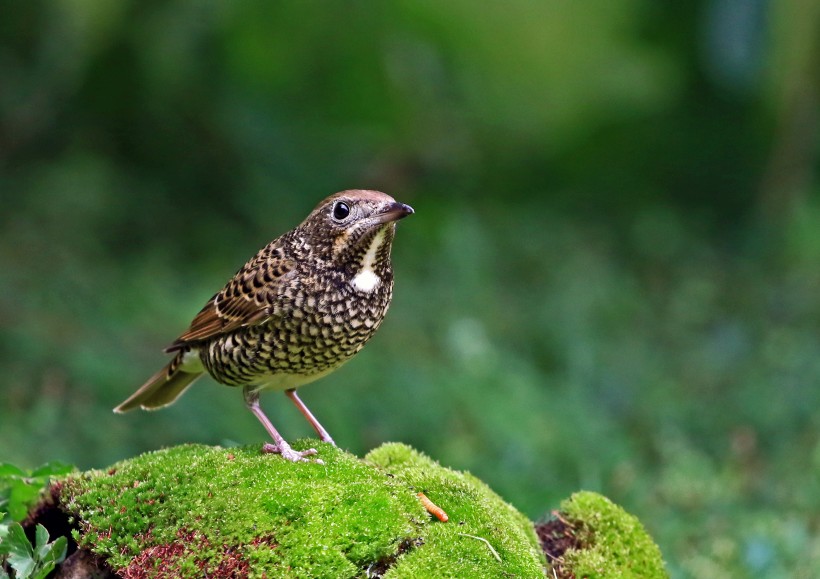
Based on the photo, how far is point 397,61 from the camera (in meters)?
9.29

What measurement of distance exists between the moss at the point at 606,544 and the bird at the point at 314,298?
3.37 feet

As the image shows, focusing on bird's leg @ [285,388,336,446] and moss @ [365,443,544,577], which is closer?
moss @ [365,443,544,577]

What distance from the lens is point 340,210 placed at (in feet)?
13.3

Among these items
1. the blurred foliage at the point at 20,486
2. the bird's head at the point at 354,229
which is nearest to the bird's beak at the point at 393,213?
the bird's head at the point at 354,229

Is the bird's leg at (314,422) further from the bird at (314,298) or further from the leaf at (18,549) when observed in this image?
the leaf at (18,549)

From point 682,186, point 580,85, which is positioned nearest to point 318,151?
point 580,85

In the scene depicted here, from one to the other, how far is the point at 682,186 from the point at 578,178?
3.55 feet

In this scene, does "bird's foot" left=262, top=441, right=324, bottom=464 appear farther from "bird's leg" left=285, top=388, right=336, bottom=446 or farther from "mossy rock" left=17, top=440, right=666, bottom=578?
"bird's leg" left=285, top=388, right=336, bottom=446

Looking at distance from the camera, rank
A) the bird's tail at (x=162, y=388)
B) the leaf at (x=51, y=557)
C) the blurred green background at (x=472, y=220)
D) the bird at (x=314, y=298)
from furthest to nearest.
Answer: the blurred green background at (x=472, y=220) < the bird's tail at (x=162, y=388) < the bird at (x=314, y=298) < the leaf at (x=51, y=557)

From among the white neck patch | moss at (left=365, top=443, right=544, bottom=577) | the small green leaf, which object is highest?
the white neck patch

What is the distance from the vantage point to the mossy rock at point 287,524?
3.23 metres

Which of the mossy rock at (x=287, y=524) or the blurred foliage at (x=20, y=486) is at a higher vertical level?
the blurred foliage at (x=20, y=486)

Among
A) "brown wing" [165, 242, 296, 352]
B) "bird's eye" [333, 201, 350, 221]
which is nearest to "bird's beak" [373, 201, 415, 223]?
"bird's eye" [333, 201, 350, 221]

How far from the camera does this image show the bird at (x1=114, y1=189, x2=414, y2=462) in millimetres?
3969
